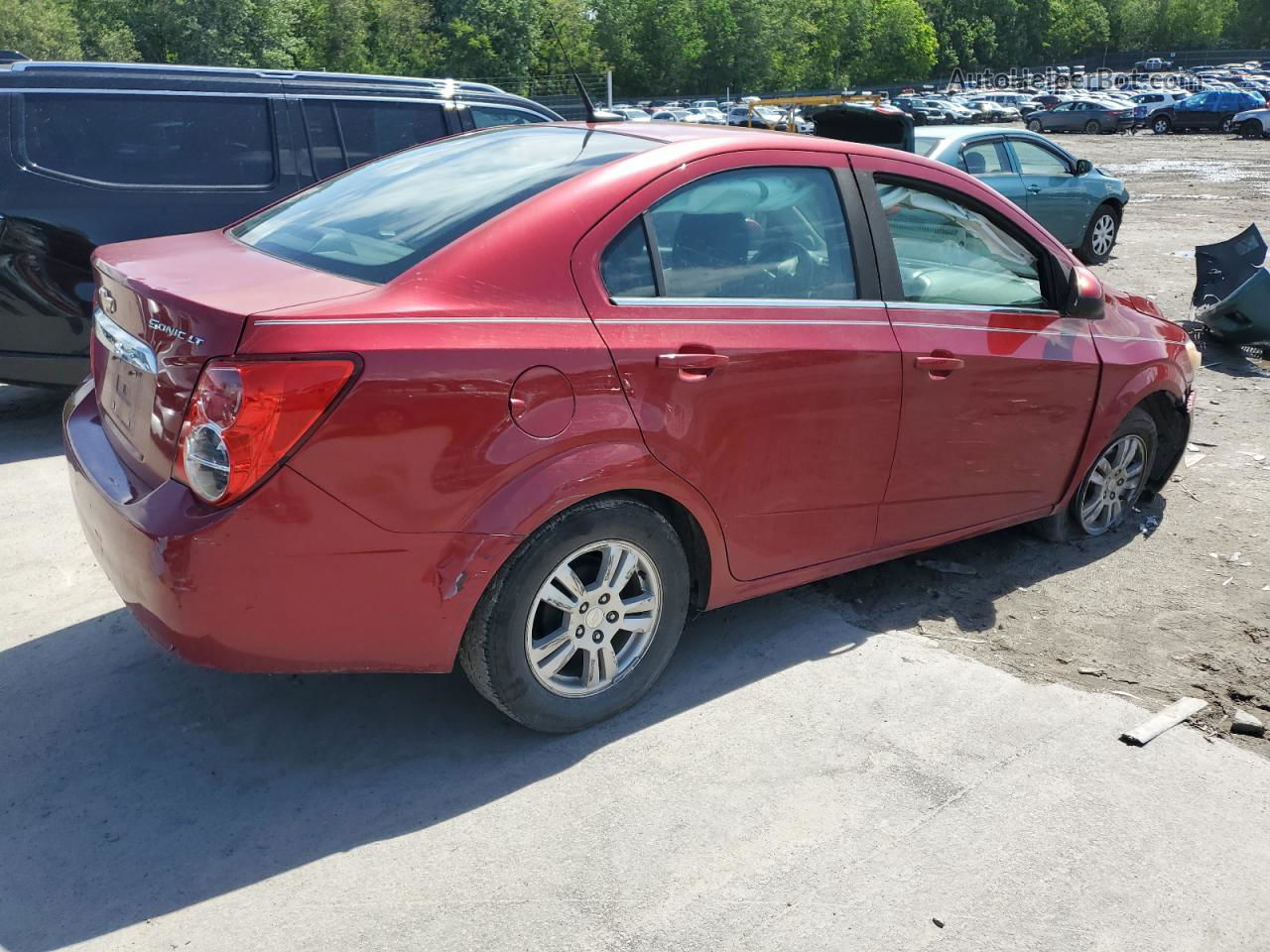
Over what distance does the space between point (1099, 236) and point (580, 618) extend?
1222 cm

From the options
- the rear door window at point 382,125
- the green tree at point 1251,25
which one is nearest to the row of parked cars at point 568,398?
the rear door window at point 382,125

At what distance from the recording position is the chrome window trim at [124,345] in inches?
115

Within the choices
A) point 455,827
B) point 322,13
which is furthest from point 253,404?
point 322,13

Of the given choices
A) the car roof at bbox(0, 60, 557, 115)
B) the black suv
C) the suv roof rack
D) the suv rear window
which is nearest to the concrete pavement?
the black suv

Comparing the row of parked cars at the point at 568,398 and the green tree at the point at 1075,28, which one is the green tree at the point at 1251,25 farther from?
the row of parked cars at the point at 568,398

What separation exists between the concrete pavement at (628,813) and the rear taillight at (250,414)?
3.05ft

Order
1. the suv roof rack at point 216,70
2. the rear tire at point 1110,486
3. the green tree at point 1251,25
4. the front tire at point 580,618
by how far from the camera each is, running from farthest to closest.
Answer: the green tree at point 1251,25
the suv roof rack at point 216,70
the rear tire at point 1110,486
the front tire at point 580,618

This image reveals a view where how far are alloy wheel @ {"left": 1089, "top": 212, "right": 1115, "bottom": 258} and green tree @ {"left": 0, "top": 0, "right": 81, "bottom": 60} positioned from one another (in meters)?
53.2

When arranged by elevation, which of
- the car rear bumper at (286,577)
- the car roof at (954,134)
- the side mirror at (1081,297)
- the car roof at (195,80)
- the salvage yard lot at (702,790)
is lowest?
the salvage yard lot at (702,790)

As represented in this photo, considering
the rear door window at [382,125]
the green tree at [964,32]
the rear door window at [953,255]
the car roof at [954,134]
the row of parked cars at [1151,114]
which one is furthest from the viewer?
the green tree at [964,32]

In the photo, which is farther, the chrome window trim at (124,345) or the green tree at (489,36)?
the green tree at (489,36)

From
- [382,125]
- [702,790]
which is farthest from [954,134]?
[702,790]

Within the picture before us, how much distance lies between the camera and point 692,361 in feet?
10.7

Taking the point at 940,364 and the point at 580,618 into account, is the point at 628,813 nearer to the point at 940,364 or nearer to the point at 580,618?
the point at 580,618
